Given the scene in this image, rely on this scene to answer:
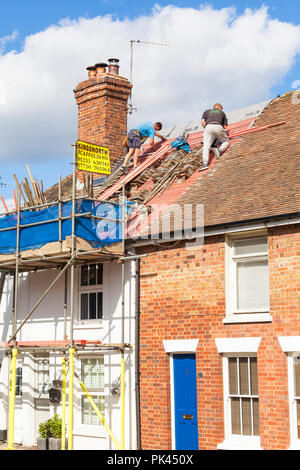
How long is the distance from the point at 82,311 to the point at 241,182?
17.0 ft

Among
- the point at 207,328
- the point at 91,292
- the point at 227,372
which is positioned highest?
the point at 91,292

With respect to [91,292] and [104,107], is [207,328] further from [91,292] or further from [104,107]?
[104,107]

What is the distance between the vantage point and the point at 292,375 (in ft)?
44.1

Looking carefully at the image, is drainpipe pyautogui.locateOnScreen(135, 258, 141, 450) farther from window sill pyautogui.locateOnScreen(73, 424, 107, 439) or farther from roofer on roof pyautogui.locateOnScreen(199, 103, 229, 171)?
roofer on roof pyautogui.locateOnScreen(199, 103, 229, 171)

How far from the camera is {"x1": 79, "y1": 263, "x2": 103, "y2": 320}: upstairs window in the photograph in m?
17.4

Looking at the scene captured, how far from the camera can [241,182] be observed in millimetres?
16078

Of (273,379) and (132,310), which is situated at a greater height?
(132,310)

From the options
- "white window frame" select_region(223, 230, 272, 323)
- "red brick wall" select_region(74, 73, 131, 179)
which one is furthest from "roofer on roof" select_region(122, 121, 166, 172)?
"white window frame" select_region(223, 230, 272, 323)

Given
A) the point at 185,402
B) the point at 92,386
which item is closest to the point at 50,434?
the point at 92,386

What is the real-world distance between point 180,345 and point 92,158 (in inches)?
212

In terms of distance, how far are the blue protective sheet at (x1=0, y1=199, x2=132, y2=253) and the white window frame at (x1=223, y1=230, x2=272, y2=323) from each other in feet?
9.96

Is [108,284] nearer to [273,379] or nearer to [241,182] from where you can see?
[241,182]
